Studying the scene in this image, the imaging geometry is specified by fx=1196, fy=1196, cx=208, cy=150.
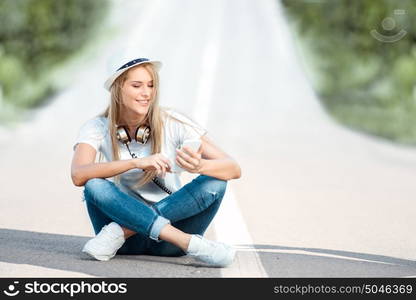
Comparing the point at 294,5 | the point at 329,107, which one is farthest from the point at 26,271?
the point at 294,5

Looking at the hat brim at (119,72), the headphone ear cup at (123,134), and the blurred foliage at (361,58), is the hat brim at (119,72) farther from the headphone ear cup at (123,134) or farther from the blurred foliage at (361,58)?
the blurred foliage at (361,58)

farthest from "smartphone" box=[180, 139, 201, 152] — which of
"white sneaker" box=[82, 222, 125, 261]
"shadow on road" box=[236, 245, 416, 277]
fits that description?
"shadow on road" box=[236, 245, 416, 277]

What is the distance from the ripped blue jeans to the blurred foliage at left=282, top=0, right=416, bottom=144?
1743 centimetres

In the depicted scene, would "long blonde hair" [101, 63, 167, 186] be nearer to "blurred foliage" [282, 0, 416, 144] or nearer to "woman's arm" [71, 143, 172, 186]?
"woman's arm" [71, 143, 172, 186]

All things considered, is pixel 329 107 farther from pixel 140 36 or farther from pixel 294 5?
pixel 294 5

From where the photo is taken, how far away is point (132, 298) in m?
5.71

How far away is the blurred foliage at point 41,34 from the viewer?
37281mm

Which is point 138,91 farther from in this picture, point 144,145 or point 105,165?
point 105,165

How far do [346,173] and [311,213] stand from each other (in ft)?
15.0

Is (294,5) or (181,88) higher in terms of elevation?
(294,5)

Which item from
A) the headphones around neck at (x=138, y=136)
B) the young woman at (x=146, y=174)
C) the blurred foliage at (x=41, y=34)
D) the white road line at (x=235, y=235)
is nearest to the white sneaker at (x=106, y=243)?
the young woman at (x=146, y=174)

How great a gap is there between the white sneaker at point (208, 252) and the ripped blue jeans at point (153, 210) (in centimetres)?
20

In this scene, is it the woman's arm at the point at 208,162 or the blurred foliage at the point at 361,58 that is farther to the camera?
the blurred foliage at the point at 361,58

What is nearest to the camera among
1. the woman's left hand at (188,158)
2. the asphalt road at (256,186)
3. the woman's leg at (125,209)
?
the woman's left hand at (188,158)
